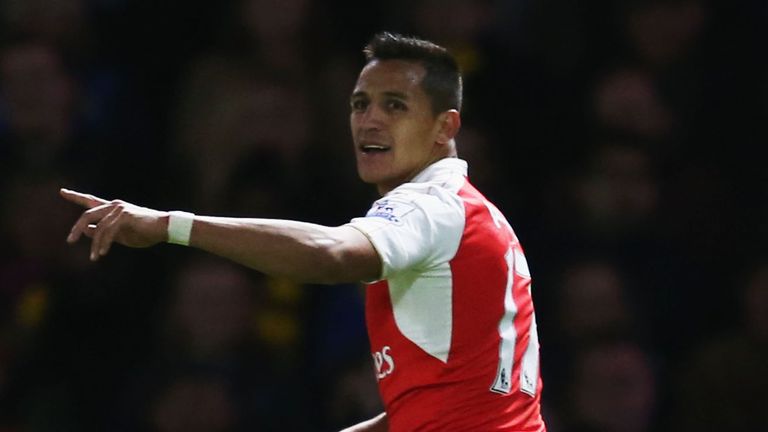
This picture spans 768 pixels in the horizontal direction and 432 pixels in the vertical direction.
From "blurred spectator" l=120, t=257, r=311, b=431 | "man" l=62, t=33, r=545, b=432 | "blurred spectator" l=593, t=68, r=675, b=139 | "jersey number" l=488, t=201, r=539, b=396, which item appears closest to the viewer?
"man" l=62, t=33, r=545, b=432

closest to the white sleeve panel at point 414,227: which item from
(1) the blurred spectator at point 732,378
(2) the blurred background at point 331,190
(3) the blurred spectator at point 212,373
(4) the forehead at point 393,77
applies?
(4) the forehead at point 393,77

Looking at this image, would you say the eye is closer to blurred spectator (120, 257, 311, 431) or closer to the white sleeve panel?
the white sleeve panel

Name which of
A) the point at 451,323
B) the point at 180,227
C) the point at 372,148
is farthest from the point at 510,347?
the point at 180,227

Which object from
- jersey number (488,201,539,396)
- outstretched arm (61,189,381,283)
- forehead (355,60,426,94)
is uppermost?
forehead (355,60,426,94)

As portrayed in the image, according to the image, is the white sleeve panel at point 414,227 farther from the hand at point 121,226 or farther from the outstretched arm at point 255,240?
the hand at point 121,226

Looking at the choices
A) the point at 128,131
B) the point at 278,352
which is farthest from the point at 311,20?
the point at 278,352

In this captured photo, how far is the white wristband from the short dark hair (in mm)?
1359

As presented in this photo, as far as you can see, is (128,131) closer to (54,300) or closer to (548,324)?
(54,300)

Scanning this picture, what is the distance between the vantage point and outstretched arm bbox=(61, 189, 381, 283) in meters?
4.13

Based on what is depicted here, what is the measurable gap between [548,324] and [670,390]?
75 cm

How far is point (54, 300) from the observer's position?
812 cm

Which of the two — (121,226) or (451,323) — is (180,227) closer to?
(121,226)

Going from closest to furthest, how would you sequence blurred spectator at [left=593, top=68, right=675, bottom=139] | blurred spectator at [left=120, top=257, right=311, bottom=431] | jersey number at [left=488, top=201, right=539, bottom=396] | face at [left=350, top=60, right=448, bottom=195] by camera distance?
1. jersey number at [left=488, top=201, right=539, bottom=396]
2. face at [left=350, top=60, right=448, bottom=195]
3. blurred spectator at [left=120, top=257, right=311, bottom=431]
4. blurred spectator at [left=593, top=68, right=675, bottom=139]

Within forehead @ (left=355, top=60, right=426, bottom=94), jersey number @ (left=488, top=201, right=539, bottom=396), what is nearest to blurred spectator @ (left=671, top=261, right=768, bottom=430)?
jersey number @ (left=488, top=201, right=539, bottom=396)
